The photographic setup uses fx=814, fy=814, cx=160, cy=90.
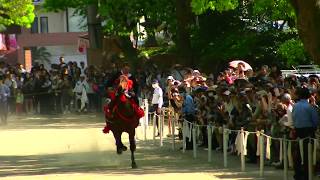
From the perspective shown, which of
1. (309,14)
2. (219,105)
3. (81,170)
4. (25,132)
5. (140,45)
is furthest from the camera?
(140,45)

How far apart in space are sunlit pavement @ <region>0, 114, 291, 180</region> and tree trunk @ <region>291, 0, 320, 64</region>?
252cm

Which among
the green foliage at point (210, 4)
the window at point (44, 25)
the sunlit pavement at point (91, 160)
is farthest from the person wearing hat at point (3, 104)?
the window at point (44, 25)

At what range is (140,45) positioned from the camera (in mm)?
52969

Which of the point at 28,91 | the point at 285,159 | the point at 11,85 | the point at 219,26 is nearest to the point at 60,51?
the point at 28,91

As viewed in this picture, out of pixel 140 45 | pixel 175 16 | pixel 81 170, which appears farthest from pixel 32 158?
pixel 140 45

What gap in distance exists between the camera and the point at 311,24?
15367 mm

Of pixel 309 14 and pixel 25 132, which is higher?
pixel 309 14

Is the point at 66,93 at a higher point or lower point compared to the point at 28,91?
lower

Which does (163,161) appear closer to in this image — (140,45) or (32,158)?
(32,158)

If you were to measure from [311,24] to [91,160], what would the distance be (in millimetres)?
6817

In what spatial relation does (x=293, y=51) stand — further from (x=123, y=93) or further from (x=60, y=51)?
(x=60, y=51)

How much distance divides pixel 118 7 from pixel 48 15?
128 feet

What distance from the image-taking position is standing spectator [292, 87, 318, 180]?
1435 centimetres

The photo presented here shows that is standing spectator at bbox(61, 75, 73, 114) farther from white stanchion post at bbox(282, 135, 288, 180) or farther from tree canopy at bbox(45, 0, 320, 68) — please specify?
white stanchion post at bbox(282, 135, 288, 180)
